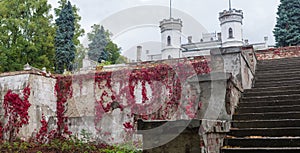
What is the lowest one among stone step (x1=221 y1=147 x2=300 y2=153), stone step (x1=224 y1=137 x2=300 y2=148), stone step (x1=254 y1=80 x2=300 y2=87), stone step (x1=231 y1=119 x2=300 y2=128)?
stone step (x1=221 y1=147 x2=300 y2=153)

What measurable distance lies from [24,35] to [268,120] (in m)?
22.3

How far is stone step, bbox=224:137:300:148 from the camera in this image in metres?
4.17

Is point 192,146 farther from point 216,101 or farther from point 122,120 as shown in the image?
point 122,120

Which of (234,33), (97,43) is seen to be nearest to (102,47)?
(97,43)

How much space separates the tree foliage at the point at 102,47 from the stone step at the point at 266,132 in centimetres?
3404

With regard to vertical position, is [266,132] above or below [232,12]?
below

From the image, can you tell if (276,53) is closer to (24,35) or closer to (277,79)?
(277,79)

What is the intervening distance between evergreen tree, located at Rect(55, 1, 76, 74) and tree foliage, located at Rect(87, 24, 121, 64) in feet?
37.3

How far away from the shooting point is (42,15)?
24.6m

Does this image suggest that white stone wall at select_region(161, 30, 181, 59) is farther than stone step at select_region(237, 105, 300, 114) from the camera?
Yes

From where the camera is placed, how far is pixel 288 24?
81.7 ft

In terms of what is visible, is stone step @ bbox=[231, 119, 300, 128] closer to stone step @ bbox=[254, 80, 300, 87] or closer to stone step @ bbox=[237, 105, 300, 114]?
stone step @ bbox=[237, 105, 300, 114]

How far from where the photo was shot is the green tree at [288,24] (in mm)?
24430

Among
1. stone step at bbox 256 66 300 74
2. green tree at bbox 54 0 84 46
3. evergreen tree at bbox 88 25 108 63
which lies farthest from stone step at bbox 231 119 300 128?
evergreen tree at bbox 88 25 108 63
